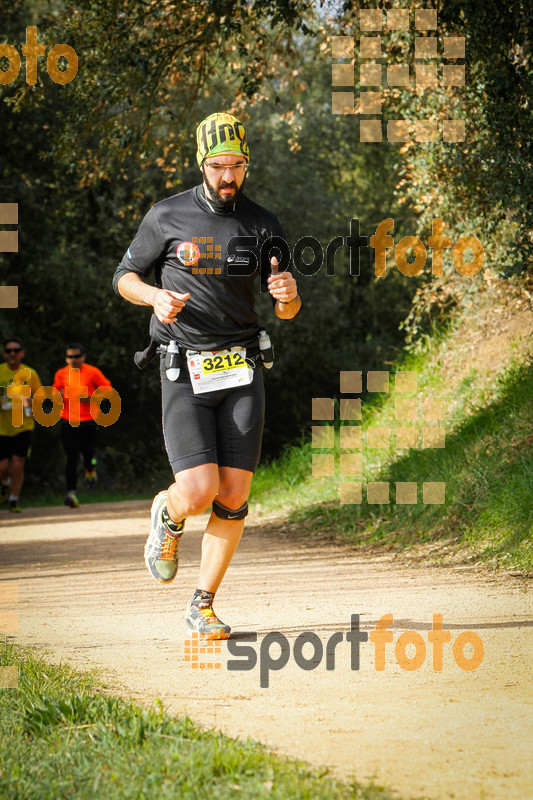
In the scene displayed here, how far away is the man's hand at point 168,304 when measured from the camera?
14.9 ft

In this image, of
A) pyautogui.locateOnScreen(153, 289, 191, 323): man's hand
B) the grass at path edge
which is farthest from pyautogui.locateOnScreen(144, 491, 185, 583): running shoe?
the grass at path edge

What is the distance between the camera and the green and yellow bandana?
15.9 feet

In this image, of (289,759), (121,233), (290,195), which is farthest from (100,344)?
(289,759)

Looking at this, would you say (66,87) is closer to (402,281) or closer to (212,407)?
(212,407)

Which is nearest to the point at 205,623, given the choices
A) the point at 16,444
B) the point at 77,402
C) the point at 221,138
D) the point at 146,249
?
the point at 146,249

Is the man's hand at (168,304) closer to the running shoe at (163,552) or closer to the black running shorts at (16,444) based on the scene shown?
the running shoe at (163,552)

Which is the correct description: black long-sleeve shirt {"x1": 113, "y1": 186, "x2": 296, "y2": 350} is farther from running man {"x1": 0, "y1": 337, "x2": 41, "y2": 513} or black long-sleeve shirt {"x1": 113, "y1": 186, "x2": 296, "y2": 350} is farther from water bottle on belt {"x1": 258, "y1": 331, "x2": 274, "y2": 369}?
running man {"x1": 0, "y1": 337, "x2": 41, "y2": 513}

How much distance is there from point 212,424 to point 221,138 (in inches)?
54.3

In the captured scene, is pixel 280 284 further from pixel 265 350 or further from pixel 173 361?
pixel 173 361

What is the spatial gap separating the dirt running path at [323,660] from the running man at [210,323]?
0.68 metres

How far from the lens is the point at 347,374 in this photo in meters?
19.9

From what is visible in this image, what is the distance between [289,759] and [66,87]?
9056 millimetres

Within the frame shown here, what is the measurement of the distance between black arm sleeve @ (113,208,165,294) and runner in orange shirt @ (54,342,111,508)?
7.86 metres

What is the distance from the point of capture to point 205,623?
4953 mm
